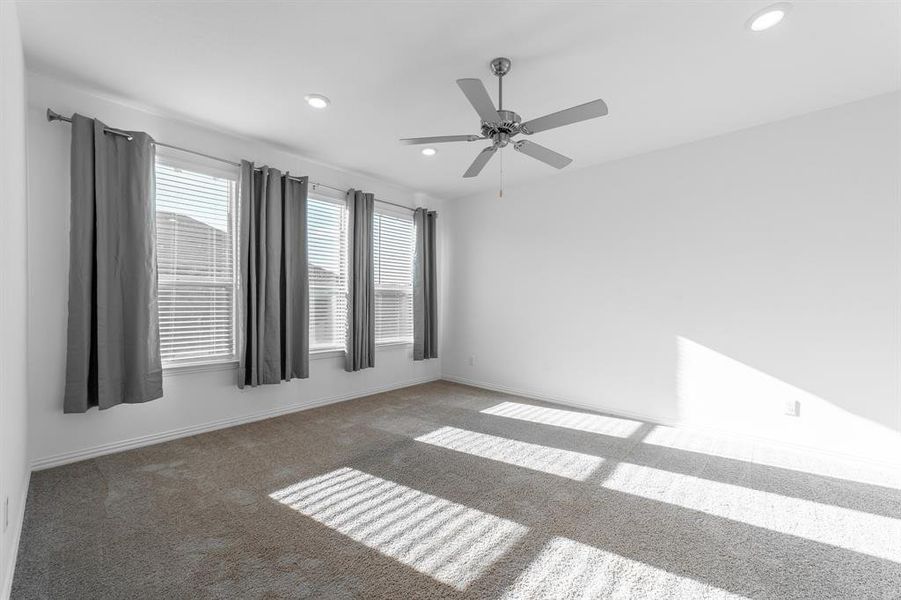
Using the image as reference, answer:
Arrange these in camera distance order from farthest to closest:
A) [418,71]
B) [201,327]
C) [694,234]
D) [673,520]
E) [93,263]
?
[694,234] < [201,327] < [93,263] < [418,71] < [673,520]

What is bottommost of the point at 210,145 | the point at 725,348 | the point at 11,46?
the point at 725,348

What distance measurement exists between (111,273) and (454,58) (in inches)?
109

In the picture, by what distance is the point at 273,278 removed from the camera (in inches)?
147

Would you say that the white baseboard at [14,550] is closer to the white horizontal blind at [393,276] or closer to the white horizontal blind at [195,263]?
the white horizontal blind at [195,263]

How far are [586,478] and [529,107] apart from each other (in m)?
2.64

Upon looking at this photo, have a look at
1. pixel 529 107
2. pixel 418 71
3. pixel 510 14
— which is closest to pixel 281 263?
pixel 418 71

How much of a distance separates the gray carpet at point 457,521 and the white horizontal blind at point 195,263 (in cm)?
79

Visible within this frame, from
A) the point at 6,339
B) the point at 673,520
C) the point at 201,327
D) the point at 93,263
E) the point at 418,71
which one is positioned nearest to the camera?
the point at 6,339

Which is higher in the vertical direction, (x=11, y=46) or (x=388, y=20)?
(x=388, y=20)

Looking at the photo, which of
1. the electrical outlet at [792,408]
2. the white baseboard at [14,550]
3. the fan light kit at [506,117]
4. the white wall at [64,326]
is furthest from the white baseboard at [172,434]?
the electrical outlet at [792,408]

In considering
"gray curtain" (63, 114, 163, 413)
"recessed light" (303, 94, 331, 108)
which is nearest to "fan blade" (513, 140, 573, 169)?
"recessed light" (303, 94, 331, 108)

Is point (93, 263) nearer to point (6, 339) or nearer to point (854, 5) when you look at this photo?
point (6, 339)

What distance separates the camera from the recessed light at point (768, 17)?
2.01 metres

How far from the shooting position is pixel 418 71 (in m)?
2.58
